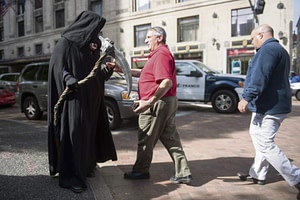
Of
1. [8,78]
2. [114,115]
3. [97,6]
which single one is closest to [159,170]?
[114,115]

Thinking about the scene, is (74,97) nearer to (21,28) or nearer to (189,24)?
(189,24)

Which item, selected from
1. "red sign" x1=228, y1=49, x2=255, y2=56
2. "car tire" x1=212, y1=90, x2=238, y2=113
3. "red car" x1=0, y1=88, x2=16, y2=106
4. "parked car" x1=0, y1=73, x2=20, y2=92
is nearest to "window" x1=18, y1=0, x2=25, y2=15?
"parked car" x1=0, y1=73, x2=20, y2=92

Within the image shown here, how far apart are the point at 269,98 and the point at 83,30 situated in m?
2.22

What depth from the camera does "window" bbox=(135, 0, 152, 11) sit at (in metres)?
24.4

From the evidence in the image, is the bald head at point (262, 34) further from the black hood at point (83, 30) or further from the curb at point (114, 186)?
the curb at point (114, 186)

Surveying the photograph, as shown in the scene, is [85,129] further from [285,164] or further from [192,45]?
[192,45]

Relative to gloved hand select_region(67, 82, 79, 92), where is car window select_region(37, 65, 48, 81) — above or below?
above

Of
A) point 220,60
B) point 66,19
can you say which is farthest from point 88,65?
point 66,19

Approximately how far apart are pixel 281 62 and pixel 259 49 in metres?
0.28

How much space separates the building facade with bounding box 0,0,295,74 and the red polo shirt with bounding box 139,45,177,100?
12.4 metres

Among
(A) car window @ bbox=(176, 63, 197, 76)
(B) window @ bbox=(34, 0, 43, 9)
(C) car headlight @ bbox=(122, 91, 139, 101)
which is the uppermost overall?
(B) window @ bbox=(34, 0, 43, 9)

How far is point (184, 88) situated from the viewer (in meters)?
10.3

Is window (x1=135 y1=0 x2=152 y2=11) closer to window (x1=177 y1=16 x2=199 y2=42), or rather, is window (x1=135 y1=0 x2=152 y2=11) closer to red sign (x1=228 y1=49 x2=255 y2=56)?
window (x1=177 y1=16 x2=199 y2=42)

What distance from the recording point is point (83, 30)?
303cm
